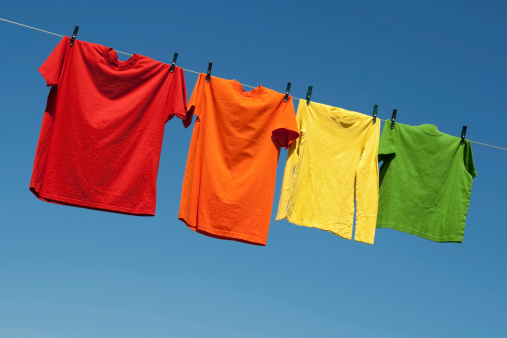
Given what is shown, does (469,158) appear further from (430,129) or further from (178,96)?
(178,96)

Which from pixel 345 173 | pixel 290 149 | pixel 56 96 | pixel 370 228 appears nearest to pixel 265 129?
pixel 290 149

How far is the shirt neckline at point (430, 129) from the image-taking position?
8.55 m

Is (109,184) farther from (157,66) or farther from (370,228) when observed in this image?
(370,228)

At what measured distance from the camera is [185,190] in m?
7.77

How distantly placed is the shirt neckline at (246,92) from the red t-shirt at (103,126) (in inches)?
22.0

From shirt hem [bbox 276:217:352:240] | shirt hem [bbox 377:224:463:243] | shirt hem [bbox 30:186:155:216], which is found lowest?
shirt hem [bbox 30:186:155:216]

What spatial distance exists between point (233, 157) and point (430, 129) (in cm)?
228

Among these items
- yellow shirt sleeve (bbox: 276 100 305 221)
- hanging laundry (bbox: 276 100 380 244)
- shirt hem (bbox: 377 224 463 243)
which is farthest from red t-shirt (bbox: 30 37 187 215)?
shirt hem (bbox: 377 224 463 243)

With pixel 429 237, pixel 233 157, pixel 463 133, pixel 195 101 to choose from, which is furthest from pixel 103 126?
pixel 463 133

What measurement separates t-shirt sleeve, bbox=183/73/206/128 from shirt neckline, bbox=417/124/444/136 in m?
2.49

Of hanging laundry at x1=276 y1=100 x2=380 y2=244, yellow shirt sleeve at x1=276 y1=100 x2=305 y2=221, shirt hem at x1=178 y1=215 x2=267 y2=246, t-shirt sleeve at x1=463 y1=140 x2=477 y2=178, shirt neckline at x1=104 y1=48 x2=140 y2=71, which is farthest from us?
t-shirt sleeve at x1=463 y1=140 x2=477 y2=178

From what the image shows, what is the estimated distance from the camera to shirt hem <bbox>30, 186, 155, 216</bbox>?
24.3 feet

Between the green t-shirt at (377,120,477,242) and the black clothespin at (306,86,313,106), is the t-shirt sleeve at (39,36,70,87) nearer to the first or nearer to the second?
the black clothespin at (306,86,313,106)

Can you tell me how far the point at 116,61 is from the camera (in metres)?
7.91
